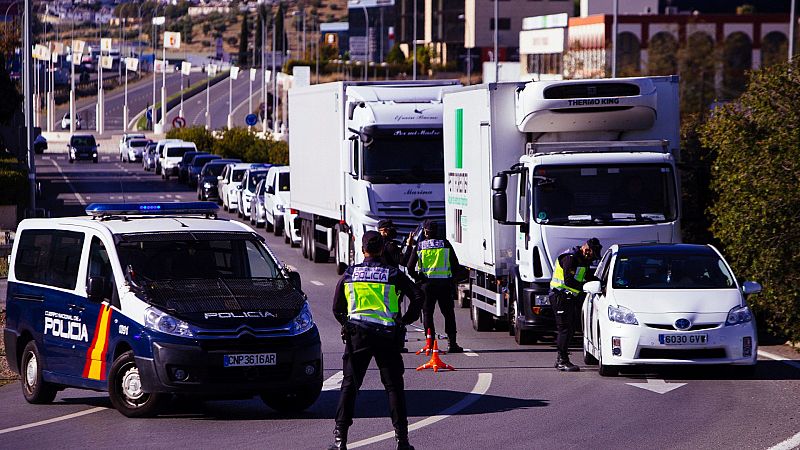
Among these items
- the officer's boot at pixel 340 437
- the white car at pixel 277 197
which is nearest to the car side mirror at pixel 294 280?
the officer's boot at pixel 340 437

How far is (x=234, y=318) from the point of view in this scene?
43.5ft

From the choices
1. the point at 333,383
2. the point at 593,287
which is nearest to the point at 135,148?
the point at 593,287

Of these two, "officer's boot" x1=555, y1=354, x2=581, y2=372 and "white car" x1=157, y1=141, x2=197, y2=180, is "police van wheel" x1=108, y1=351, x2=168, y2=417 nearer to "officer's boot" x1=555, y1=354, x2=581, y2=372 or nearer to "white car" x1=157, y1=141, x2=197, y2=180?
"officer's boot" x1=555, y1=354, x2=581, y2=372

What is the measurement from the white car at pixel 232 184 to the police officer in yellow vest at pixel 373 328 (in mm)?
38256

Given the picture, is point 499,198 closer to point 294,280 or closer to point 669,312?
point 669,312

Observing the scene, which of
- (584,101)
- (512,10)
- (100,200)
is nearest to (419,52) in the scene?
(512,10)

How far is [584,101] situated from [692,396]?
19.9ft

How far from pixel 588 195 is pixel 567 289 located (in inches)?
92.8

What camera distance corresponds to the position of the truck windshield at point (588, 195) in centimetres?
1973

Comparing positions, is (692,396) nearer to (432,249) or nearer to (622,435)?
(622,435)

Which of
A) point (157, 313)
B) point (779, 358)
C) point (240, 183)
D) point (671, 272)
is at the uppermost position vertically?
point (157, 313)

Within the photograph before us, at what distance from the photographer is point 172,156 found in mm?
72562

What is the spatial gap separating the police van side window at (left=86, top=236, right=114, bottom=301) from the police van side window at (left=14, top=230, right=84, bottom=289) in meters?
0.22

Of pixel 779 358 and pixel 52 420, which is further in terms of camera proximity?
pixel 779 358
